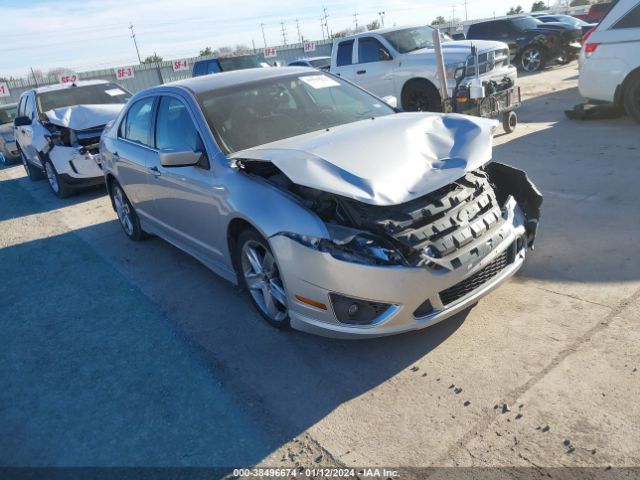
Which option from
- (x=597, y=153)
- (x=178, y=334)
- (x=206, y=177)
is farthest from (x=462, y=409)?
(x=597, y=153)

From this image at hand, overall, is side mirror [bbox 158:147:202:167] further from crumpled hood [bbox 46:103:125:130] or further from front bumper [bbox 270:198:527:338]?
crumpled hood [bbox 46:103:125:130]

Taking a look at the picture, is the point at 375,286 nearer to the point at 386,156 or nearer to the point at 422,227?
the point at 422,227

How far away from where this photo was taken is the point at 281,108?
448cm

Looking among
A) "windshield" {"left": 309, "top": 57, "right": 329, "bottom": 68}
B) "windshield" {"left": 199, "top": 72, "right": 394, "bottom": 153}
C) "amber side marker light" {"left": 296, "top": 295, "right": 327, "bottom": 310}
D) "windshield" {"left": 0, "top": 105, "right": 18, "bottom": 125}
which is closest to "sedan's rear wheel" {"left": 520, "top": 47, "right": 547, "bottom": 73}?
"windshield" {"left": 309, "top": 57, "right": 329, "bottom": 68}

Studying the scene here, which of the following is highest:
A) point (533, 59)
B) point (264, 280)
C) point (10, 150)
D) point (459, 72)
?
point (459, 72)

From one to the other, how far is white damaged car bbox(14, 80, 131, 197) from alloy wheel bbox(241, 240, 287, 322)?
584 cm

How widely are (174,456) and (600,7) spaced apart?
23241 mm

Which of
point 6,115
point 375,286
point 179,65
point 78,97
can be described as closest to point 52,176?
point 78,97

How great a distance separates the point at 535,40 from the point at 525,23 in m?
1.24

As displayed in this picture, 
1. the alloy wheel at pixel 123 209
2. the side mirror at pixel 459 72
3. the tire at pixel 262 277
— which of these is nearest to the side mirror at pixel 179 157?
the tire at pixel 262 277

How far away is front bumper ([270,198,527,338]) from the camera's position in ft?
9.75

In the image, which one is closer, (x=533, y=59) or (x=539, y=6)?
(x=533, y=59)

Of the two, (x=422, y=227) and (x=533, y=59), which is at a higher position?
(x=533, y=59)

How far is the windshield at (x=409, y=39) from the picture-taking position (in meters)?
11.2
